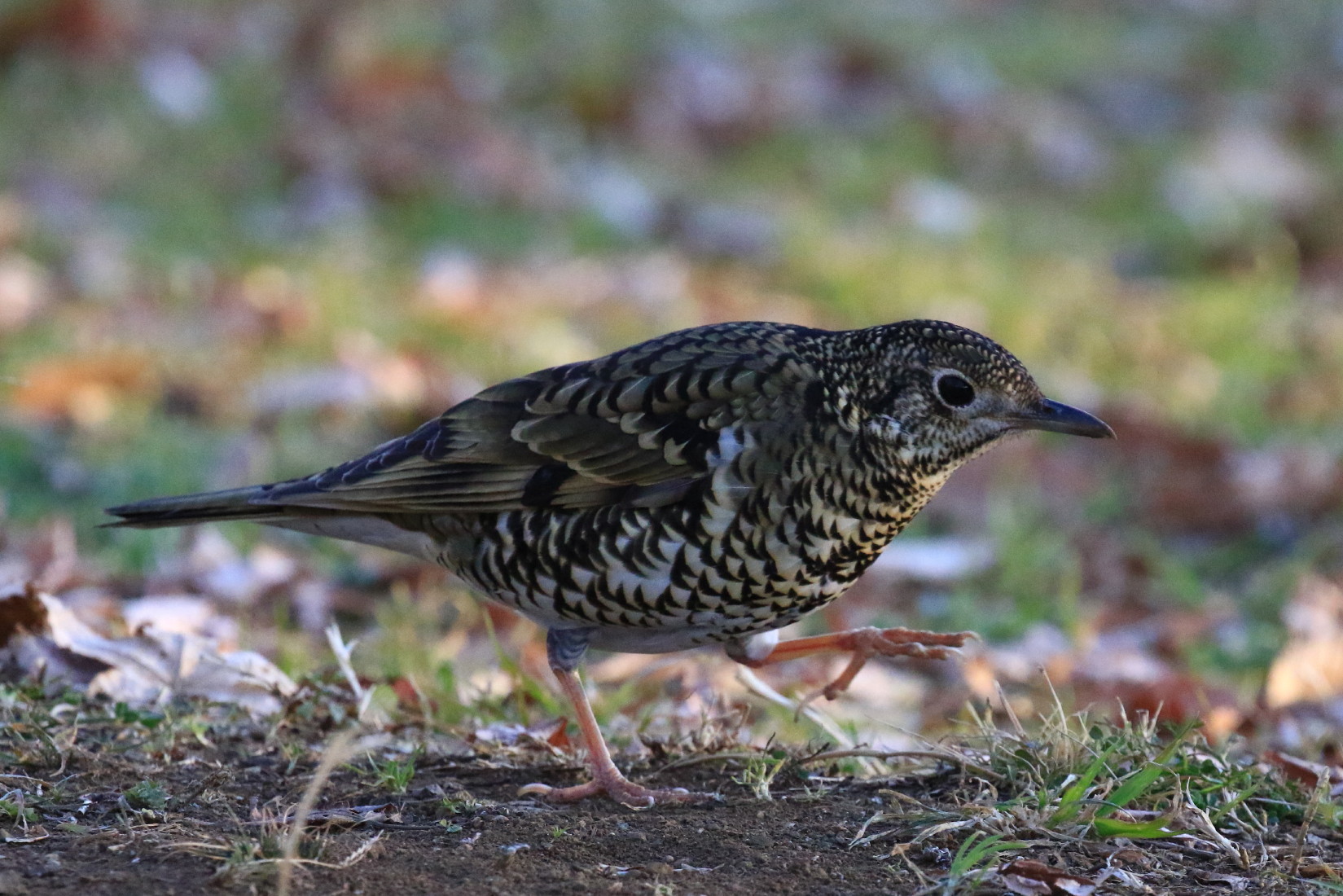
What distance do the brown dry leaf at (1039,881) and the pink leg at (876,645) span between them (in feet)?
2.73

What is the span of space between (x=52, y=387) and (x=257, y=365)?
2.72 ft

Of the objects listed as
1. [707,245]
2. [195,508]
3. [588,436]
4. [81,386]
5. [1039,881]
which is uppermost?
[707,245]

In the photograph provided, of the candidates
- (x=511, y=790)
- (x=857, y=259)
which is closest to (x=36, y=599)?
(x=511, y=790)

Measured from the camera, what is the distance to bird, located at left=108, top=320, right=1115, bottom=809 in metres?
3.68

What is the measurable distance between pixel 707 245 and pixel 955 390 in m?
5.72

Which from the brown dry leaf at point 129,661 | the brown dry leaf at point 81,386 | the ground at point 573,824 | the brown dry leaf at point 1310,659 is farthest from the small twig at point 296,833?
the brown dry leaf at point 81,386

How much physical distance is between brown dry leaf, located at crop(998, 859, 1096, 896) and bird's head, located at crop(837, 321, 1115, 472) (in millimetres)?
930

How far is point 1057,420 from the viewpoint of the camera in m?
3.80

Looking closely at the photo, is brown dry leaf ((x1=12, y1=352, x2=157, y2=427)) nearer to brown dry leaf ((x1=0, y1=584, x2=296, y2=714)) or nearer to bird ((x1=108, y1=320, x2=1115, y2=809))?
brown dry leaf ((x1=0, y1=584, x2=296, y2=714))

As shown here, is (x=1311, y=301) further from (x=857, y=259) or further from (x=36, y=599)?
(x=36, y=599)

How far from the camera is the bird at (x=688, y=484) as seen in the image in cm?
368

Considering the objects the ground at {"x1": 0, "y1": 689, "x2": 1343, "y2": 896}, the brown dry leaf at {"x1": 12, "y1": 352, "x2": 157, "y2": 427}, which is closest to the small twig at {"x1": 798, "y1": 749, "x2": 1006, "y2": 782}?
the ground at {"x1": 0, "y1": 689, "x2": 1343, "y2": 896}

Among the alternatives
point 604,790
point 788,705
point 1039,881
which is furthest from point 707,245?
point 1039,881

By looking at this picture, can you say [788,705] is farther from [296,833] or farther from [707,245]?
[707,245]
